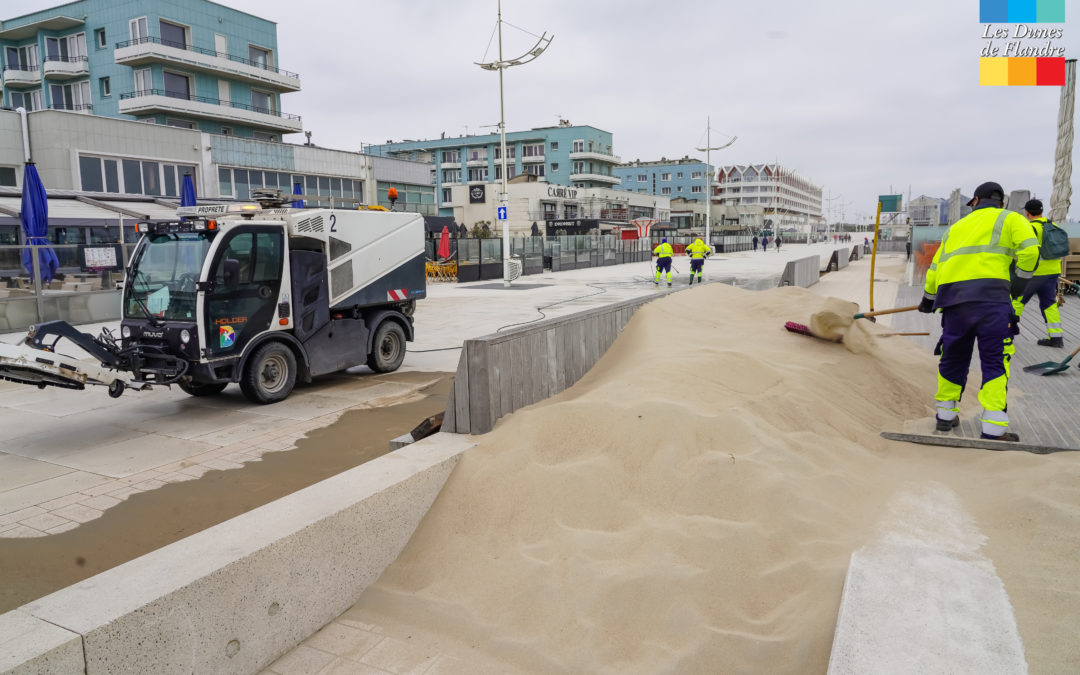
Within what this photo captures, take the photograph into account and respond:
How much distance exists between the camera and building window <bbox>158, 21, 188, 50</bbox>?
40594mm

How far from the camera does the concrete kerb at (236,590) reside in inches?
103

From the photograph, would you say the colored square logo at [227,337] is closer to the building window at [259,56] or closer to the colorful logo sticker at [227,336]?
the colorful logo sticker at [227,336]

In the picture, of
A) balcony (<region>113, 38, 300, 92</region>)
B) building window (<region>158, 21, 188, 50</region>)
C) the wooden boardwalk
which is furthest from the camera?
building window (<region>158, 21, 188, 50</region>)

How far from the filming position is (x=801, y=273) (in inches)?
879

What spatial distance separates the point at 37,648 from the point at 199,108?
4606cm

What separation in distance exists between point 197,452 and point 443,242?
83.6 feet

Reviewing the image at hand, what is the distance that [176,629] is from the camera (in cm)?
285

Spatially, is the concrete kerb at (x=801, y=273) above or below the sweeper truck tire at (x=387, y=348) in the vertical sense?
above

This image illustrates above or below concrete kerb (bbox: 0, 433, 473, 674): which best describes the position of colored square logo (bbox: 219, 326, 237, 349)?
above

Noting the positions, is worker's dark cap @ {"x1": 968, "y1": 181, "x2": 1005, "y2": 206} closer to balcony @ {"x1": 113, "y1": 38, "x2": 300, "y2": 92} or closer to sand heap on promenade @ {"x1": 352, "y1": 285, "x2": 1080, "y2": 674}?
sand heap on promenade @ {"x1": 352, "y1": 285, "x2": 1080, "y2": 674}

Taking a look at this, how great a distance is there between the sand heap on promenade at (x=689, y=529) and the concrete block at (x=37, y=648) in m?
1.48

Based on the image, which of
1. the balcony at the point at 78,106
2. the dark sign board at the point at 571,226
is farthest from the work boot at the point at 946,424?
the dark sign board at the point at 571,226

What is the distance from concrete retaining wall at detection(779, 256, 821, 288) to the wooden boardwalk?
23.8 feet

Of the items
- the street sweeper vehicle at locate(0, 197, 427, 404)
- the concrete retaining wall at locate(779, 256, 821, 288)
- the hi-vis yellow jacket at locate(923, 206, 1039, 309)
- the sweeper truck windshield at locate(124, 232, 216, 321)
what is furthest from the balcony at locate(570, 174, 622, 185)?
the hi-vis yellow jacket at locate(923, 206, 1039, 309)
